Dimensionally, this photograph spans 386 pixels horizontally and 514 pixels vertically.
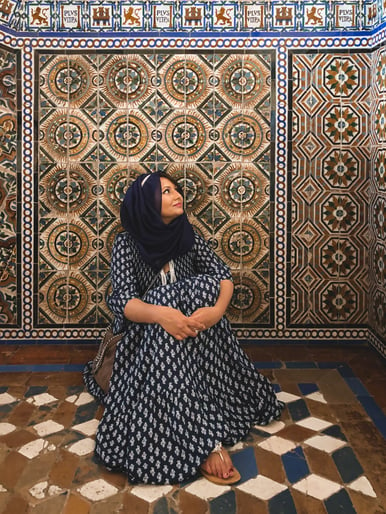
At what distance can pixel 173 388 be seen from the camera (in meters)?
1.88

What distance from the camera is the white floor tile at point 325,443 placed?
6.50 feet

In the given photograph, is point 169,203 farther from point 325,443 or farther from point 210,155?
point 325,443

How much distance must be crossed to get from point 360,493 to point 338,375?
108cm

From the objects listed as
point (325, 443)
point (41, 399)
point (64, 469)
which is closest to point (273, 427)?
point (325, 443)

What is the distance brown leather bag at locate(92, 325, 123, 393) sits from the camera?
2.32 m

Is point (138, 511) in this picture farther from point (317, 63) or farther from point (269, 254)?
point (317, 63)

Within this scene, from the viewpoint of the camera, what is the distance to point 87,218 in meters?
3.13

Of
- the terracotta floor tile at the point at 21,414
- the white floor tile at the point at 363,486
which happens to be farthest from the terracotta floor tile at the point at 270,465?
the terracotta floor tile at the point at 21,414

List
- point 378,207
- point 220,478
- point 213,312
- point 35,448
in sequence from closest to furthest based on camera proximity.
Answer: point 220,478 < point 35,448 < point 213,312 < point 378,207

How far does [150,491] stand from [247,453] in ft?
1.43

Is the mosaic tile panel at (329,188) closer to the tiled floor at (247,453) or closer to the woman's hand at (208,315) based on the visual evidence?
the tiled floor at (247,453)

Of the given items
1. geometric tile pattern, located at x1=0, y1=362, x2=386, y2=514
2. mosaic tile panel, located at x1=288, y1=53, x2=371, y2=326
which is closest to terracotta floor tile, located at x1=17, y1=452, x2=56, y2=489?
geometric tile pattern, located at x1=0, y1=362, x2=386, y2=514

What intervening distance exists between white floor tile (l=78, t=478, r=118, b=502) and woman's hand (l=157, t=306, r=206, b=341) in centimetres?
58

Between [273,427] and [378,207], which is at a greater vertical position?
[378,207]
